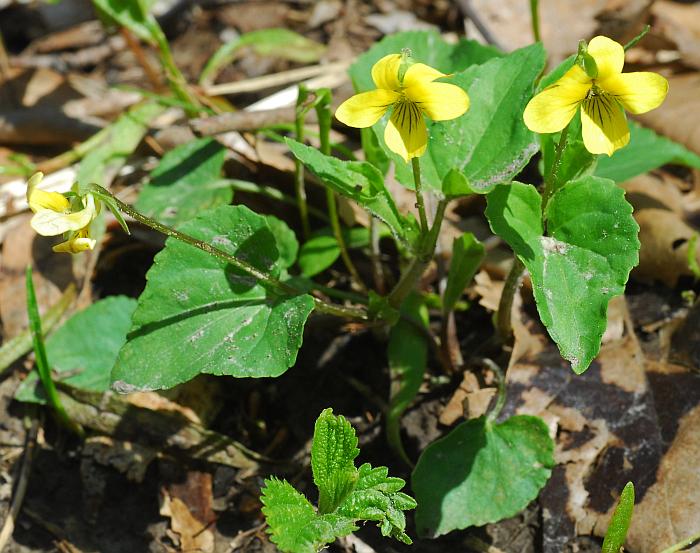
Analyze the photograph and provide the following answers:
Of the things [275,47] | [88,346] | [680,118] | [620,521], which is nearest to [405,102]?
[620,521]

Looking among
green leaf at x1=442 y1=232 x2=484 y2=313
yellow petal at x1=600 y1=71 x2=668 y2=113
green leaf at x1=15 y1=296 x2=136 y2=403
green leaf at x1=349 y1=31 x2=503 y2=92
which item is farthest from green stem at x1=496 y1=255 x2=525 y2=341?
green leaf at x1=15 y1=296 x2=136 y2=403

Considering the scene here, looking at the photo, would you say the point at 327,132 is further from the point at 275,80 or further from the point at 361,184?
the point at 275,80

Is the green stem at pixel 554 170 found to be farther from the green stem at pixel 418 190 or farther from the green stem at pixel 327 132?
the green stem at pixel 327 132

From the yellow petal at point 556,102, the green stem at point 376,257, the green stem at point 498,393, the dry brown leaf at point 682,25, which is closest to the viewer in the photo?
the yellow petal at point 556,102

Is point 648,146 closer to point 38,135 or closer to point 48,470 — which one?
point 48,470

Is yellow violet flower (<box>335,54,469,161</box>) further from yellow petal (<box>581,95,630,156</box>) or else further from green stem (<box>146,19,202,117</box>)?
green stem (<box>146,19,202,117</box>)

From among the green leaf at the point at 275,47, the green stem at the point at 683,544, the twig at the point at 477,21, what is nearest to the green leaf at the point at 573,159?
the green stem at the point at 683,544

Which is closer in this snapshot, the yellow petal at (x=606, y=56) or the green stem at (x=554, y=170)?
the yellow petal at (x=606, y=56)
